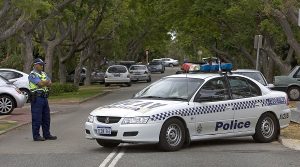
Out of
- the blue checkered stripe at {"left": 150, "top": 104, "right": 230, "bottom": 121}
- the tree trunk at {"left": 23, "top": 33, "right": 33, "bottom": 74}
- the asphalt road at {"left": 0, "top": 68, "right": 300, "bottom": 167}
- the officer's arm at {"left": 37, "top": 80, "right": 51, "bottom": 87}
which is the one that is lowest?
the asphalt road at {"left": 0, "top": 68, "right": 300, "bottom": 167}

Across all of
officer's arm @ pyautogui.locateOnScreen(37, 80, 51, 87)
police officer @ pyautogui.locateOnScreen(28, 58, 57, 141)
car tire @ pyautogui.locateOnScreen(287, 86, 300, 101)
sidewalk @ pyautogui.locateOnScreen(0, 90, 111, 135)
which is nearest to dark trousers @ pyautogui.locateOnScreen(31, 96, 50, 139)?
police officer @ pyautogui.locateOnScreen(28, 58, 57, 141)

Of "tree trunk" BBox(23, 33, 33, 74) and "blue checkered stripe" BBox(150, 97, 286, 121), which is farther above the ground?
"tree trunk" BBox(23, 33, 33, 74)

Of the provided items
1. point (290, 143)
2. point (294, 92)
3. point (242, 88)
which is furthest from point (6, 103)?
point (294, 92)

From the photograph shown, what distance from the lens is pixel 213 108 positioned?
12.2m

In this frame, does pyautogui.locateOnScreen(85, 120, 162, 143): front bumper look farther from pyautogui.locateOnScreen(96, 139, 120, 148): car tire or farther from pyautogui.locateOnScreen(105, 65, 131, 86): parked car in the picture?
pyautogui.locateOnScreen(105, 65, 131, 86): parked car

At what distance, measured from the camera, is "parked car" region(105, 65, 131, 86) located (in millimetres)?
42812

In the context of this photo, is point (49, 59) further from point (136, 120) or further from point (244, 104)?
point (136, 120)

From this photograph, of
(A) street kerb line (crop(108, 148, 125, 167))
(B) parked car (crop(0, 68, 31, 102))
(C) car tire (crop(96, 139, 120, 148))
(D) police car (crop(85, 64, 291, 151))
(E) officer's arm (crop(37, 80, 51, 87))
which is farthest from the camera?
(B) parked car (crop(0, 68, 31, 102))

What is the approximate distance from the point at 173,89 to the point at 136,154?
1784 mm

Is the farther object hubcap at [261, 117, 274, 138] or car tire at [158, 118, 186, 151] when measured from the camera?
hubcap at [261, 117, 274, 138]

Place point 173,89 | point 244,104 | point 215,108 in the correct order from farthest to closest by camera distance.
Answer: point 244,104
point 173,89
point 215,108

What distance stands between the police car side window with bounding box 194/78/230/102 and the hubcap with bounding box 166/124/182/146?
76 cm

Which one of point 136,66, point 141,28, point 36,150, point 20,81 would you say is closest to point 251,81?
point 36,150

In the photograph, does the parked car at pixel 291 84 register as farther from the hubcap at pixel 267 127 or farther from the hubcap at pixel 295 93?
the hubcap at pixel 267 127
